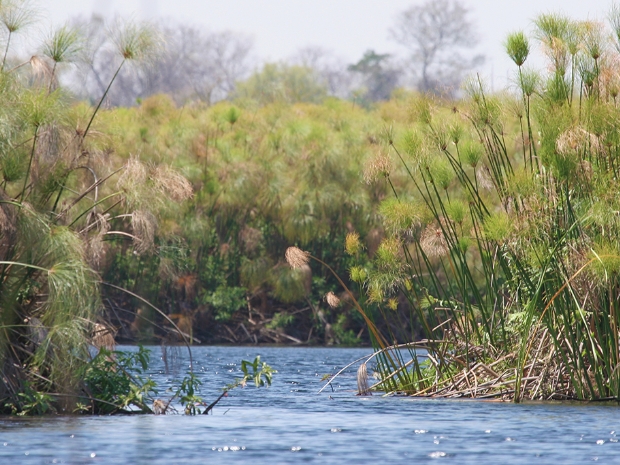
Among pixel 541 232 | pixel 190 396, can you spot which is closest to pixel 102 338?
pixel 190 396

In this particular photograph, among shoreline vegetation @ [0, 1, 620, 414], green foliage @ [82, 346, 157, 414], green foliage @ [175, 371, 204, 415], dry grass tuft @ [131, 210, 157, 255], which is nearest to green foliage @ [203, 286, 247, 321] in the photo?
shoreline vegetation @ [0, 1, 620, 414]

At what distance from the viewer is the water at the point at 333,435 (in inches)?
294

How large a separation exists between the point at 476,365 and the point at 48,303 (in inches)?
171

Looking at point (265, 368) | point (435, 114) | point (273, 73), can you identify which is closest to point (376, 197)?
point (435, 114)

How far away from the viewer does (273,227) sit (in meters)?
24.6

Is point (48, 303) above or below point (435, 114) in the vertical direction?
below

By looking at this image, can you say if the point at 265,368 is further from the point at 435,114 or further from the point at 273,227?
the point at 273,227

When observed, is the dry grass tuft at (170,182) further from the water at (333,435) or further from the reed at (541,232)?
the reed at (541,232)

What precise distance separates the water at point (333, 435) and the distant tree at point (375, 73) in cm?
4844

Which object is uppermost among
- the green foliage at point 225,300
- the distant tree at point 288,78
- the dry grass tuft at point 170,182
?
the distant tree at point 288,78

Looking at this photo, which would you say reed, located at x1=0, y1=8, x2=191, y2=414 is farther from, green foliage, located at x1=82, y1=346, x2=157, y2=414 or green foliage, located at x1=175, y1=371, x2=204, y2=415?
green foliage, located at x1=175, y1=371, x2=204, y2=415

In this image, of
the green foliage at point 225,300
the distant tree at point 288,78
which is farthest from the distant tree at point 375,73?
the green foliage at point 225,300

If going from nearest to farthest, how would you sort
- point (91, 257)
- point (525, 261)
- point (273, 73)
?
point (91, 257) < point (525, 261) < point (273, 73)

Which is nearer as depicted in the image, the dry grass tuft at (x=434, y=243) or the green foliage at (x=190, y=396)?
the green foliage at (x=190, y=396)
